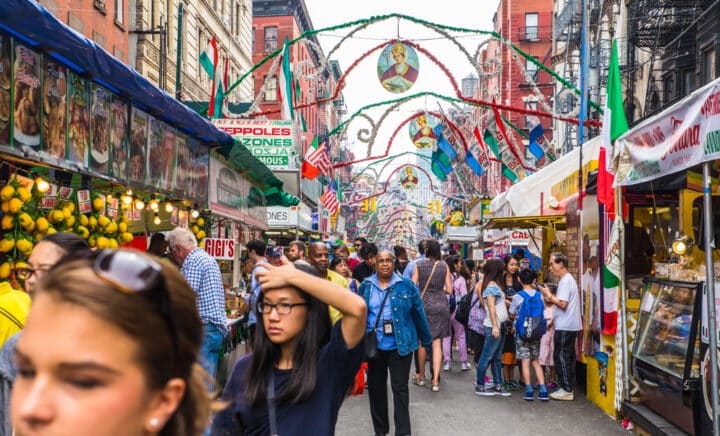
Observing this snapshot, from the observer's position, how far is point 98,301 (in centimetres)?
132

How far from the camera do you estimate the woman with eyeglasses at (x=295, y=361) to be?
319cm

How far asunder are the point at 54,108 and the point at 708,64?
62.0 ft

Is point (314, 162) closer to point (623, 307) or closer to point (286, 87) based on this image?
point (286, 87)

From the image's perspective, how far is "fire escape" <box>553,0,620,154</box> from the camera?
84.3ft

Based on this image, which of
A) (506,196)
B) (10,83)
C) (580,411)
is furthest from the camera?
(506,196)

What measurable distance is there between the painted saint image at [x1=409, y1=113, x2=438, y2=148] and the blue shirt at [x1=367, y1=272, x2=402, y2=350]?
21169mm

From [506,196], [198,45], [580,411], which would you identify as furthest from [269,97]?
[580,411]

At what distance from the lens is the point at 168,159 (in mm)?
9820

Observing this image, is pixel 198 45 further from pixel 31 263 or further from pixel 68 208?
pixel 31 263

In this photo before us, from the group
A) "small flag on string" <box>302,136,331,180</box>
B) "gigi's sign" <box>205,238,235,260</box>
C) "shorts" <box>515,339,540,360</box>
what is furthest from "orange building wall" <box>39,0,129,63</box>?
"shorts" <box>515,339,540,360</box>

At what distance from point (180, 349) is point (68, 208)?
6.77m

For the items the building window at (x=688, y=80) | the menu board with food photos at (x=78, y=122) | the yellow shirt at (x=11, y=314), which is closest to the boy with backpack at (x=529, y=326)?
the menu board with food photos at (x=78, y=122)

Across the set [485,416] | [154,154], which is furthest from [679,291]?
[154,154]

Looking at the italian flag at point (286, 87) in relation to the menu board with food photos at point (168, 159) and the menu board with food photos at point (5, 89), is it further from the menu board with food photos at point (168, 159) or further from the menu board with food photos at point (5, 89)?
the menu board with food photos at point (5, 89)
